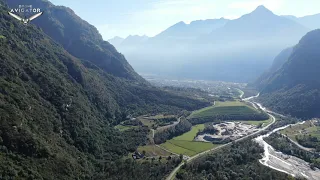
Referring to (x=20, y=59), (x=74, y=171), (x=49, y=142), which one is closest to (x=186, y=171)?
(x=74, y=171)

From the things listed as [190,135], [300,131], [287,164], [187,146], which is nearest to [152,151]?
[187,146]

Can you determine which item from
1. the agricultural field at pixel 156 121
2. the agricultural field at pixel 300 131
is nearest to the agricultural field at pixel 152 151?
the agricultural field at pixel 156 121

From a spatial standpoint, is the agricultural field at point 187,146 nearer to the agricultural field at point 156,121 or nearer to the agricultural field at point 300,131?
the agricultural field at point 156,121

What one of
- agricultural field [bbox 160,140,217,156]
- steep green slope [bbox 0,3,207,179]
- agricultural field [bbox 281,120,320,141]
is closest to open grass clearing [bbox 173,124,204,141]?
agricultural field [bbox 160,140,217,156]

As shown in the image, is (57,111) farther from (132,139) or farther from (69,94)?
(132,139)

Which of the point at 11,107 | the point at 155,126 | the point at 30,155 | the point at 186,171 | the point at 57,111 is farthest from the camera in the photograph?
the point at 155,126

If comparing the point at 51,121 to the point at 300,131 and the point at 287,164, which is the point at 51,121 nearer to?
the point at 287,164
